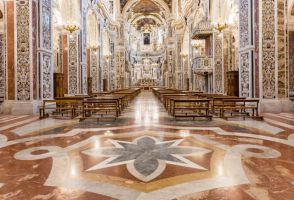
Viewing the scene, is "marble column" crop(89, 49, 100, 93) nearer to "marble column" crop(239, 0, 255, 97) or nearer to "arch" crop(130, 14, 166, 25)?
"marble column" crop(239, 0, 255, 97)

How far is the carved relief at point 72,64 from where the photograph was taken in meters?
16.0

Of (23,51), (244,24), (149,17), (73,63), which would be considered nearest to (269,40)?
(244,24)

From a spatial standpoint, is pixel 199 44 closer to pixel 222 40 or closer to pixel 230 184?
pixel 222 40

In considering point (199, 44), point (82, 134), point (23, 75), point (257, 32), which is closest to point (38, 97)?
point (23, 75)

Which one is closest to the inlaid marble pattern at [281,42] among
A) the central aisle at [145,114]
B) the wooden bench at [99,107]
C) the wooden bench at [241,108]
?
the wooden bench at [241,108]

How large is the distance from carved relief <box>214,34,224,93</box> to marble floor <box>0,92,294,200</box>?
35.5 ft

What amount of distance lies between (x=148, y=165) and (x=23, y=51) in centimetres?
895

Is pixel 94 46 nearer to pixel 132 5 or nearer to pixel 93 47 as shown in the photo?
pixel 93 47

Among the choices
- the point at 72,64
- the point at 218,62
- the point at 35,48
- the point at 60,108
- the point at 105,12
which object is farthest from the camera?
the point at 105,12

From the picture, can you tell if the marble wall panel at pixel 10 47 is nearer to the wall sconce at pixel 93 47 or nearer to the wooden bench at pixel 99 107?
the wooden bench at pixel 99 107

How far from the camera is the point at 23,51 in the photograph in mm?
10352

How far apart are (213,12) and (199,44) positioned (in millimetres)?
6565

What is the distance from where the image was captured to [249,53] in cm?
1077

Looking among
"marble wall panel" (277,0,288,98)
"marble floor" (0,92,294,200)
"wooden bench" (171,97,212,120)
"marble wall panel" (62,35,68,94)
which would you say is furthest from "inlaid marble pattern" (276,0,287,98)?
"marble wall panel" (62,35,68,94)
